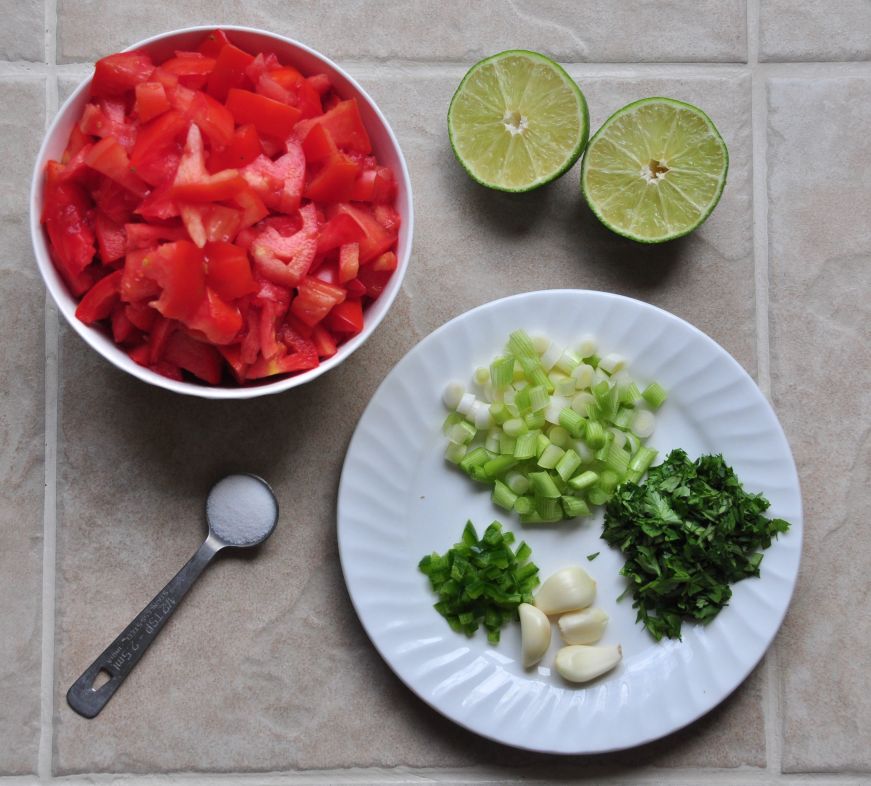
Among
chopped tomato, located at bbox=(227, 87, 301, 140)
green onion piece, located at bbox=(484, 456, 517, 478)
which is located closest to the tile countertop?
green onion piece, located at bbox=(484, 456, 517, 478)

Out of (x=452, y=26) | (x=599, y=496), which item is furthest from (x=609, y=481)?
(x=452, y=26)

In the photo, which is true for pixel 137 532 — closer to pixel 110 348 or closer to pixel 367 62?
pixel 110 348

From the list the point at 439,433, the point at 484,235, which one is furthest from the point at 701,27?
the point at 439,433

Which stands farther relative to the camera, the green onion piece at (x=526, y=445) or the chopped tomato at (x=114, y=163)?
the green onion piece at (x=526, y=445)

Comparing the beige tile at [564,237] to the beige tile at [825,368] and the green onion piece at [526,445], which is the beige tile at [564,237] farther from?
the green onion piece at [526,445]

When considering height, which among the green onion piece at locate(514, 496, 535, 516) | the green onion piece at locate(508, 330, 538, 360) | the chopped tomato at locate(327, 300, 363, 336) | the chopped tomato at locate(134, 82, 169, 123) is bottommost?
the green onion piece at locate(514, 496, 535, 516)

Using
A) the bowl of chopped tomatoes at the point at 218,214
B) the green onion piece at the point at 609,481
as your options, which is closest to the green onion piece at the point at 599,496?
the green onion piece at the point at 609,481

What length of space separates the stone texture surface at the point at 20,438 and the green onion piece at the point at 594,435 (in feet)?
2.75

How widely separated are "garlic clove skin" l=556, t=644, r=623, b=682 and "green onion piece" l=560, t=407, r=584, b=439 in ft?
1.06

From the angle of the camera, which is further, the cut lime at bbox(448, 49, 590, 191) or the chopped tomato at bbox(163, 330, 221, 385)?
the cut lime at bbox(448, 49, 590, 191)

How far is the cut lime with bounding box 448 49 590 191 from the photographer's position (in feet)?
4.37

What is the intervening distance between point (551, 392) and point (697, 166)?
0.40 meters

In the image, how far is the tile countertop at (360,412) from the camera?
1379mm

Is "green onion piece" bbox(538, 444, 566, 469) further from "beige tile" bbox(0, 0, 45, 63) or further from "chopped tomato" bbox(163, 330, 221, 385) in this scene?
"beige tile" bbox(0, 0, 45, 63)
